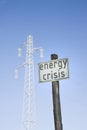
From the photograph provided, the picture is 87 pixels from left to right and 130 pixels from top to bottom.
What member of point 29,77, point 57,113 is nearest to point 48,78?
point 57,113

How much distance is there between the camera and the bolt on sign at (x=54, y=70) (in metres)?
8.20

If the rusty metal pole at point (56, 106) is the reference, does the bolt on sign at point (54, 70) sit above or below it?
above

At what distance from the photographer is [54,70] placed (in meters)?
8.28

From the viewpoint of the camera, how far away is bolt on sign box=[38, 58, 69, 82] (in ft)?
26.9

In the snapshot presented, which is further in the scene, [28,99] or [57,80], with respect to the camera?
[28,99]

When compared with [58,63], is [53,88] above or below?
below

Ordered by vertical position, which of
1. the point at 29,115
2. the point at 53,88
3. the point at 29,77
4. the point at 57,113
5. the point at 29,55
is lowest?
the point at 57,113

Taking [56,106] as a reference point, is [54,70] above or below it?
above

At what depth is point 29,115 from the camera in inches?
1124

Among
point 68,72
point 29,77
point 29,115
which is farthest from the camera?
point 29,77

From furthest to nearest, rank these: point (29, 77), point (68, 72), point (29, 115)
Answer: point (29, 77) < point (29, 115) < point (68, 72)

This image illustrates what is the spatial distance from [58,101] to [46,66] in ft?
2.96

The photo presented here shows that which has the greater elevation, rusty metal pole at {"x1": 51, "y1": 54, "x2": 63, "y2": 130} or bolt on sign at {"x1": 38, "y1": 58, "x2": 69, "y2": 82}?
bolt on sign at {"x1": 38, "y1": 58, "x2": 69, "y2": 82}

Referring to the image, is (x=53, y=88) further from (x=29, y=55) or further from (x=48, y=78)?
(x=29, y=55)
